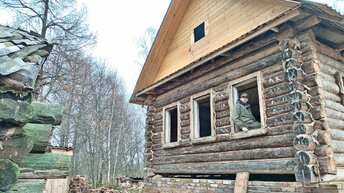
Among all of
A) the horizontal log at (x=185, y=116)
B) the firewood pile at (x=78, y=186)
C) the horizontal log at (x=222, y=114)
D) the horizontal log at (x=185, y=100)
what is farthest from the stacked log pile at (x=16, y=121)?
the firewood pile at (x=78, y=186)

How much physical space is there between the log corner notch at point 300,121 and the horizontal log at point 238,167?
375mm

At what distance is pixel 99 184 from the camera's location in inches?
813

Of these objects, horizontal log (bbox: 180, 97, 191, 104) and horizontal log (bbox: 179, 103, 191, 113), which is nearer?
horizontal log (bbox: 179, 103, 191, 113)

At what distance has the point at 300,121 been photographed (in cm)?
582

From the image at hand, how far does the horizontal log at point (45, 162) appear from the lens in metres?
2.69

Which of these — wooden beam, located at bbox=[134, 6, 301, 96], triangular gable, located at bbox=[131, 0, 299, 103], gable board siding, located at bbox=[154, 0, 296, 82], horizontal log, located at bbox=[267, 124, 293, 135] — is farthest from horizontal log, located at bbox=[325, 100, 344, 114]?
gable board siding, located at bbox=[154, 0, 296, 82]

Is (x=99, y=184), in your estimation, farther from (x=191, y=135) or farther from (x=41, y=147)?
(x=41, y=147)

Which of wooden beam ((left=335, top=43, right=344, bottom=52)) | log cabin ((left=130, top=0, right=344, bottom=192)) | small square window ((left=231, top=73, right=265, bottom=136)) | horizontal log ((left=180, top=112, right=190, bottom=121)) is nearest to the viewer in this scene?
log cabin ((left=130, top=0, right=344, bottom=192))

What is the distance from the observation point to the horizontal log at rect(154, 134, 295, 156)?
6.28 meters

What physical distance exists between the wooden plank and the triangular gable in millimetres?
3739

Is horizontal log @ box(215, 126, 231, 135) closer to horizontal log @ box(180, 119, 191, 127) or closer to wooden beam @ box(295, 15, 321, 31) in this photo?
horizontal log @ box(180, 119, 191, 127)

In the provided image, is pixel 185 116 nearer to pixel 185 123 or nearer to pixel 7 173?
pixel 185 123

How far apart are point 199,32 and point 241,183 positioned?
5.78 metres

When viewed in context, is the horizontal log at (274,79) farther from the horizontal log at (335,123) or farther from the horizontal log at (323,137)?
the horizontal log at (323,137)
